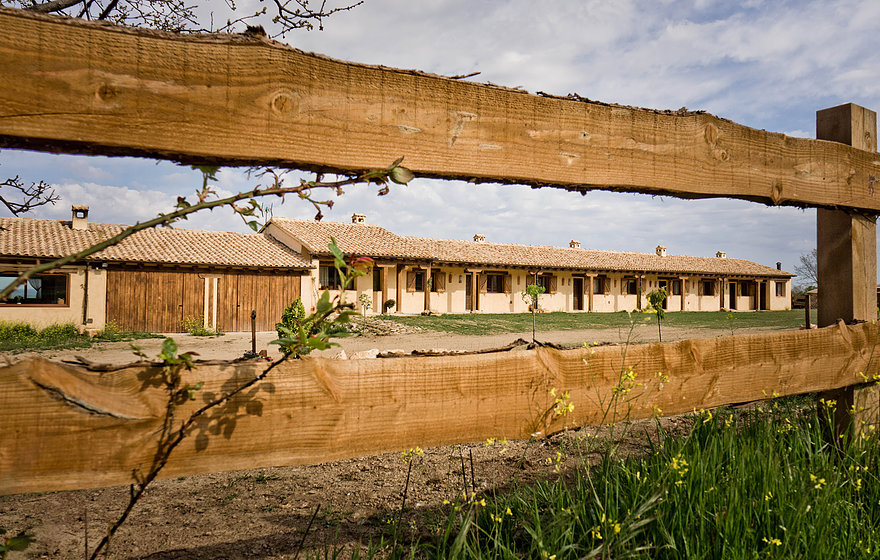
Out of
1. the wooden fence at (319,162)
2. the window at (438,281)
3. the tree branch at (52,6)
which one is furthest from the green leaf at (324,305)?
the window at (438,281)

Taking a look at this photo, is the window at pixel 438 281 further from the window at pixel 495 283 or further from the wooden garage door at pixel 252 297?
the wooden garage door at pixel 252 297

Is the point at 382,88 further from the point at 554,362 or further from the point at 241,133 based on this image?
the point at 554,362

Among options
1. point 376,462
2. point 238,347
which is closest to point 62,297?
point 238,347

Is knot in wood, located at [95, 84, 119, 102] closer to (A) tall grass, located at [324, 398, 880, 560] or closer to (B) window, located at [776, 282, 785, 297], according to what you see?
(A) tall grass, located at [324, 398, 880, 560]

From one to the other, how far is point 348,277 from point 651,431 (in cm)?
360

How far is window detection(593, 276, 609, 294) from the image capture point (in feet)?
101

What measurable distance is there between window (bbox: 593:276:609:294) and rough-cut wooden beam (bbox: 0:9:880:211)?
30494mm

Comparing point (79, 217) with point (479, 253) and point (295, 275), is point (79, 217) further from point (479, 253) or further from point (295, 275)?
point (479, 253)

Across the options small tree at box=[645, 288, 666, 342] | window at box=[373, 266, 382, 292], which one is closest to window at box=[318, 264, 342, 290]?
window at box=[373, 266, 382, 292]

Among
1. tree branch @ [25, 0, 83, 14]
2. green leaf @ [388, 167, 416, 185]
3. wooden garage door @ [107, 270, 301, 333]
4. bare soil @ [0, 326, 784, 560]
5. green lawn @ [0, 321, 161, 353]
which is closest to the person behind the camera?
green leaf @ [388, 167, 416, 185]

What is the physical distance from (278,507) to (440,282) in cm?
2267

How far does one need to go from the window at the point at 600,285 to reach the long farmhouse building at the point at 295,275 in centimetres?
7

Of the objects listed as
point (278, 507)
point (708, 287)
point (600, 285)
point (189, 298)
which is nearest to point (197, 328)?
point (189, 298)

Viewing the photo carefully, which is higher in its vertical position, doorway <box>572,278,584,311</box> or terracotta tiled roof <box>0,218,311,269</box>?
terracotta tiled roof <box>0,218,311,269</box>
